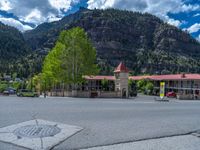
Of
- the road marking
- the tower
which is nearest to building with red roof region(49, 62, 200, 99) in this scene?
the tower

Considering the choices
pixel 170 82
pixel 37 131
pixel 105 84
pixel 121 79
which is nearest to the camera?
pixel 37 131

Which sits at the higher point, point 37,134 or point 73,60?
point 73,60

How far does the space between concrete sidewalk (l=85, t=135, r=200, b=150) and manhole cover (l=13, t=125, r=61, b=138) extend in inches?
87.2

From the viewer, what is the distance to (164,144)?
8445 mm

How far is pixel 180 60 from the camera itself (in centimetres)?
17688

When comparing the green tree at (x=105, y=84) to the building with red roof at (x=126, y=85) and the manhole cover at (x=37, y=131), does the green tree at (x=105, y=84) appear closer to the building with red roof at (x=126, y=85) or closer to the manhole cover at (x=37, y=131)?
the building with red roof at (x=126, y=85)

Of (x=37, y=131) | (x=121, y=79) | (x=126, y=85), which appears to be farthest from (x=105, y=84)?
(x=37, y=131)

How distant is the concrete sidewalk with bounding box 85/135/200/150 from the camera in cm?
782

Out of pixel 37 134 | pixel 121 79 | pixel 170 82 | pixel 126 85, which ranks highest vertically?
pixel 170 82

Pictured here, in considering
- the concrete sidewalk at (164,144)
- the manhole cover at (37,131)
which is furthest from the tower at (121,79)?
the concrete sidewalk at (164,144)

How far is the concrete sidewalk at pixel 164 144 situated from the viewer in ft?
25.7

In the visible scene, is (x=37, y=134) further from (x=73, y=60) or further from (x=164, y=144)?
(x=73, y=60)

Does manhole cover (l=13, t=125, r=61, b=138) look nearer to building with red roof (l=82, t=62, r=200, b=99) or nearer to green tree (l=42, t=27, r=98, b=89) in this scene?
green tree (l=42, t=27, r=98, b=89)

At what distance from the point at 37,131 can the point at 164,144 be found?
420 centimetres
